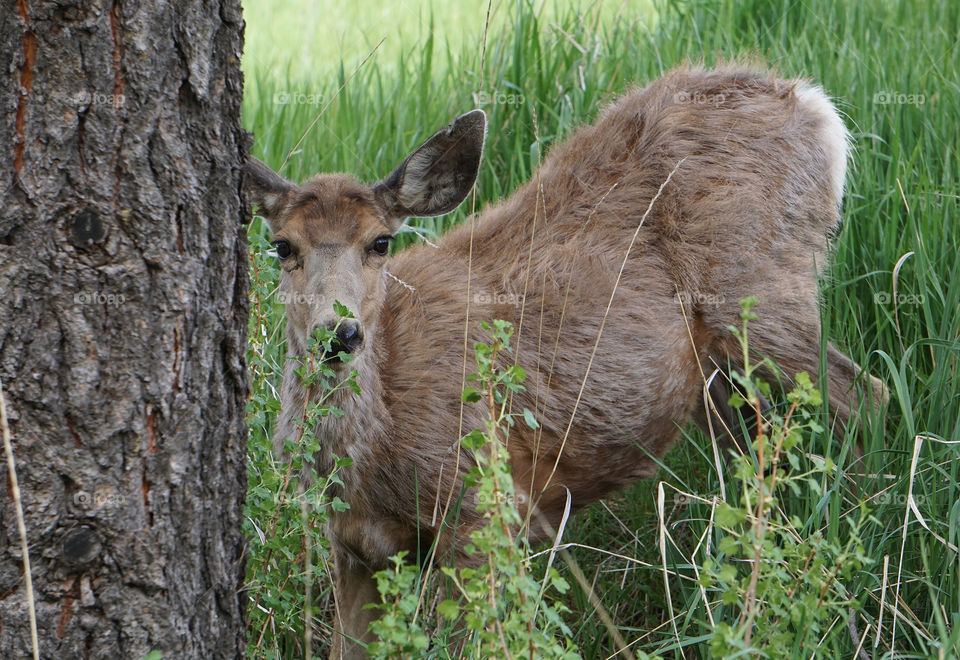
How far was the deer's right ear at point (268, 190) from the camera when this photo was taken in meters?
3.79

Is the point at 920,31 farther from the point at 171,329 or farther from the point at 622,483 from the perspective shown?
the point at 171,329

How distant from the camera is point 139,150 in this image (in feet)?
7.38

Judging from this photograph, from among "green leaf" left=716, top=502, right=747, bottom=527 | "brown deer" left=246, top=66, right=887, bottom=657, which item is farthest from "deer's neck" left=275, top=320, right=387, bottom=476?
"green leaf" left=716, top=502, right=747, bottom=527

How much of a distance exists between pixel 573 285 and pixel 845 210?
139 centimetres

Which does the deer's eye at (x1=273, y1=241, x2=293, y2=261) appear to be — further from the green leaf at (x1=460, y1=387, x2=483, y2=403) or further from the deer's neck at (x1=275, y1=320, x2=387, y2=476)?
the green leaf at (x1=460, y1=387, x2=483, y2=403)

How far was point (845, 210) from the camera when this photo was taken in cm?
462

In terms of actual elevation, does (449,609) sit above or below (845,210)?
below

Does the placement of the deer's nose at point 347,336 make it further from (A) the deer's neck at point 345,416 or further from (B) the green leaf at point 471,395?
(B) the green leaf at point 471,395

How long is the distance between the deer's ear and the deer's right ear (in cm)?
34

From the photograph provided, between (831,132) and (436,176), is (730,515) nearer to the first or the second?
(436,176)

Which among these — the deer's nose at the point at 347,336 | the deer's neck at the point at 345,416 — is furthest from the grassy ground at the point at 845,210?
the deer's nose at the point at 347,336

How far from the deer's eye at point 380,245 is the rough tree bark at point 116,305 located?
1376mm

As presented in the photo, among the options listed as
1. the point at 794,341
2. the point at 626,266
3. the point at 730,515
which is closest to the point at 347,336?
the point at 626,266

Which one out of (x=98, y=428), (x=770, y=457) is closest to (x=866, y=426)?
(x=770, y=457)
